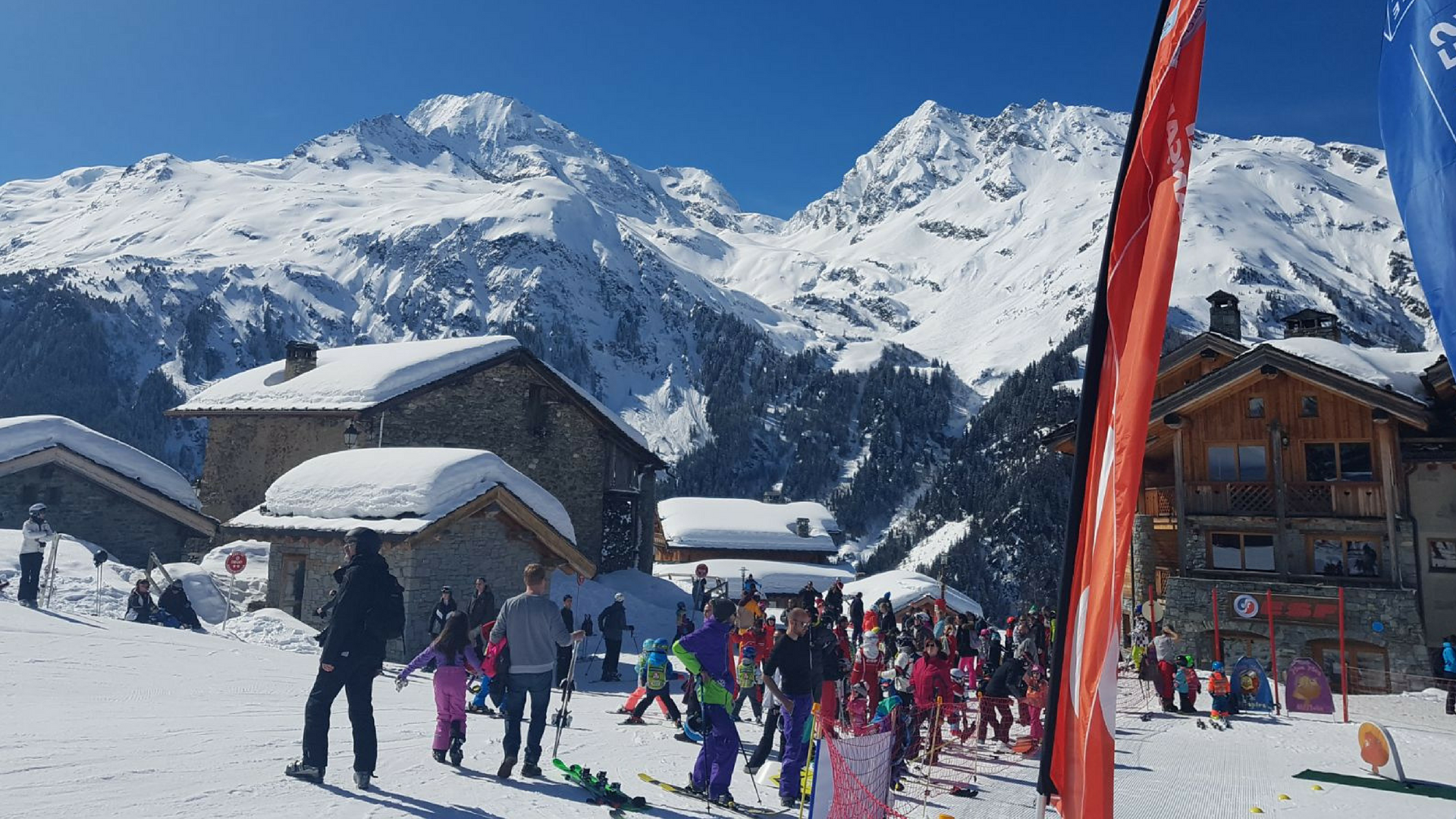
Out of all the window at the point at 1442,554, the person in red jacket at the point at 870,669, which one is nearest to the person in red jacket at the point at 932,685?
the person in red jacket at the point at 870,669

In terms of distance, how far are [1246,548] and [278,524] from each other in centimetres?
2164

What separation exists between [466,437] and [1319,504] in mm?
20698

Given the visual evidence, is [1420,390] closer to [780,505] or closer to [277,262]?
[780,505]

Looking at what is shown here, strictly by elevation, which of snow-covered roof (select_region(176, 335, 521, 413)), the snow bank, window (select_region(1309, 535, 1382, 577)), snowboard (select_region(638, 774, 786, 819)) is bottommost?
snowboard (select_region(638, 774, 786, 819))

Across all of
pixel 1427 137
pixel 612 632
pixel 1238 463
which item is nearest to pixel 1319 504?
pixel 1238 463

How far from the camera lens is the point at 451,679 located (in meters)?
6.78

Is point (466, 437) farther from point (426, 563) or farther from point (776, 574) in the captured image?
point (776, 574)

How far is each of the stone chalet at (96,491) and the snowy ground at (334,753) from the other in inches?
319

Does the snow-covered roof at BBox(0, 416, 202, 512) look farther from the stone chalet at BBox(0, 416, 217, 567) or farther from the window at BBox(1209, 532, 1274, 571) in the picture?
the window at BBox(1209, 532, 1274, 571)

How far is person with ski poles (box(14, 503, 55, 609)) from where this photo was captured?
12539 millimetres

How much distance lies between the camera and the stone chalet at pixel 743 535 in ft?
148

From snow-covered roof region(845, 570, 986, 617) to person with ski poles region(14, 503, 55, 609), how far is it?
20.6 meters

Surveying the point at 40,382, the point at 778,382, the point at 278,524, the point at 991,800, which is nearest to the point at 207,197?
the point at 40,382

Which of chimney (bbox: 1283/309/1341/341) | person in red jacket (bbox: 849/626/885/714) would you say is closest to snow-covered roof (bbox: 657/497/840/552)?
chimney (bbox: 1283/309/1341/341)
